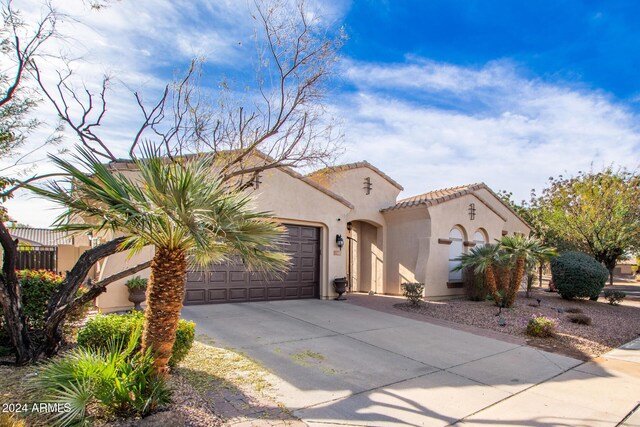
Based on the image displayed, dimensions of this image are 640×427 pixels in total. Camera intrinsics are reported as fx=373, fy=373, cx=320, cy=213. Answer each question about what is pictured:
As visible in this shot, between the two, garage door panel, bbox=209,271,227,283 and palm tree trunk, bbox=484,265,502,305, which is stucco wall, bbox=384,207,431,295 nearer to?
palm tree trunk, bbox=484,265,502,305

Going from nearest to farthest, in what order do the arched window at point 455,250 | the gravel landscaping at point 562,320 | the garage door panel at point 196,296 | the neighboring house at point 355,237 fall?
the gravel landscaping at point 562,320
the garage door panel at point 196,296
the neighboring house at point 355,237
the arched window at point 455,250

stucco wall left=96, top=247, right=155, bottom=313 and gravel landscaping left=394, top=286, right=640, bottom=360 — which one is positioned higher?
stucco wall left=96, top=247, right=155, bottom=313

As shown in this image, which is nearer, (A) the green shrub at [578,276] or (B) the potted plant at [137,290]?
(B) the potted plant at [137,290]

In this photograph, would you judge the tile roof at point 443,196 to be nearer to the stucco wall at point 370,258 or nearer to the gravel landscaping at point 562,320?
the stucco wall at point 370,258

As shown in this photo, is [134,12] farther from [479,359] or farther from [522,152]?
[522,152]

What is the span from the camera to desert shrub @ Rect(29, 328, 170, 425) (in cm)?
354

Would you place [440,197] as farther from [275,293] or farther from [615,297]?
[615,297]

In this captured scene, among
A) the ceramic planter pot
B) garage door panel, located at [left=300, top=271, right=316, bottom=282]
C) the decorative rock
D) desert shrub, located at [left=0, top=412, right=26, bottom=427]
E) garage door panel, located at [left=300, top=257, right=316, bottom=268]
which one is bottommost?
the decorative rock

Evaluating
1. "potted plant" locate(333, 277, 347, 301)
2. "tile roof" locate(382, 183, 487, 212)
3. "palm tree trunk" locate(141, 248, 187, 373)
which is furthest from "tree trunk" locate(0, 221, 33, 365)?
"tile roof" locate(382, 183, 487, 212)

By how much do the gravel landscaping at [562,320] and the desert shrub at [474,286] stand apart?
0.40m

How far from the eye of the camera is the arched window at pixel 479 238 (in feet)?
55.1

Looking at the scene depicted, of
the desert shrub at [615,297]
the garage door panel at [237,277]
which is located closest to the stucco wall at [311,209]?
the garage door panel at [237,277]

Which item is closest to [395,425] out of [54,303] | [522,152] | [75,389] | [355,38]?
[75,389]

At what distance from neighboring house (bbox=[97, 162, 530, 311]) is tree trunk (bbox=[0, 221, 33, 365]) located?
429cm
